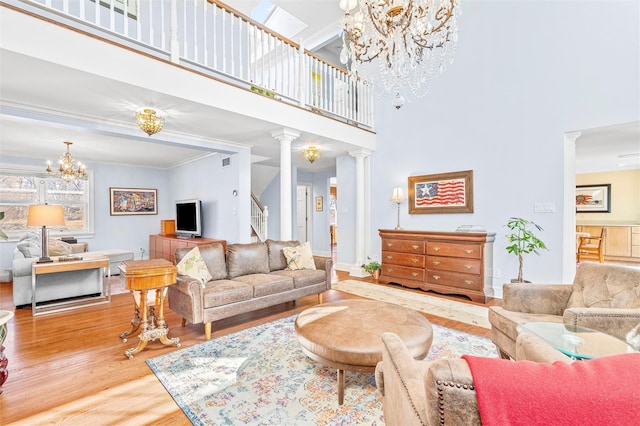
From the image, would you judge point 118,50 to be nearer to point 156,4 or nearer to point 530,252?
point 156,4

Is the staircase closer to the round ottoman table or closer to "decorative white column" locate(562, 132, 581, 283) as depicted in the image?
the round ottoman table

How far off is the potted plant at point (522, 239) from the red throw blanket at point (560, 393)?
3.54 meters

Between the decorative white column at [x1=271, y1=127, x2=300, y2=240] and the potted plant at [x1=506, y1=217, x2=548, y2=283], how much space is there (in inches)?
119

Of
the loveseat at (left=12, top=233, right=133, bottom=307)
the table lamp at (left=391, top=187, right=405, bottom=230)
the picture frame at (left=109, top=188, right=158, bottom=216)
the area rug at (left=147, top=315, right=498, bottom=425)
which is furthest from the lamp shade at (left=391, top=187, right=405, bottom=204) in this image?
the picture frame at (left=109, top=188, right=158, bottom=216)

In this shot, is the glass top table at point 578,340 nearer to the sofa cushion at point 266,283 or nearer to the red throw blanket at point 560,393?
the red throw blanket at point 560,393

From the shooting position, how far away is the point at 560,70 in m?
3.70

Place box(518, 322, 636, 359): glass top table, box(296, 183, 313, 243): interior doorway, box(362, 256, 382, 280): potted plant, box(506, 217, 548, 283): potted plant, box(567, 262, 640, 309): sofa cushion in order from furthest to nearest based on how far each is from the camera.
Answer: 1. box(296, 183, 313, 243): interior doorway
2. box(362, 256, 382, 280): potted plant
3. box(506, 217, 548, 283): potted plant
4. box(567, 262, 640, 309): sofa cushion
5. box(518, 322, 636, 359): glass top table

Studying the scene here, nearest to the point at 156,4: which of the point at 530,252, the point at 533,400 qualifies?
the point at 533,400

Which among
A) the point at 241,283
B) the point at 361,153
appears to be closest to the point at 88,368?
the point at 241,283

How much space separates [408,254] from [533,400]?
4.24 m

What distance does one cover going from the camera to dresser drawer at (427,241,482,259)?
396 cm

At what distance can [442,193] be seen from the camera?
4.78m

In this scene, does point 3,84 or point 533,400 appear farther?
point 3,84

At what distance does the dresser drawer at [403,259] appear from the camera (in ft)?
14.8
